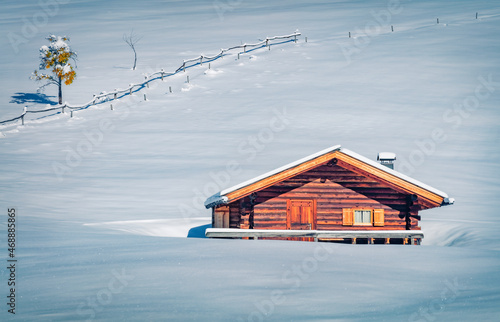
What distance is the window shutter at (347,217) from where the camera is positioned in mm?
22062

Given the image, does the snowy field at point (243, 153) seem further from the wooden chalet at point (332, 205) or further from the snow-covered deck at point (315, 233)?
the wooden chalet at point (332, 205)

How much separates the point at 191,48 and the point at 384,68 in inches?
967

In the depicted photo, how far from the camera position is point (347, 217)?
22.1 meters

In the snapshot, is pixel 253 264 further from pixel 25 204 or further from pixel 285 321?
pixel 25 204

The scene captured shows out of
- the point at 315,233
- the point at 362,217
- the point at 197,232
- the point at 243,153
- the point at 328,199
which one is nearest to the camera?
the point at 315,233

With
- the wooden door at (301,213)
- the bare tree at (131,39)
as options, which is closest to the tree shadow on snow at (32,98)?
the bare tree at (131,39)

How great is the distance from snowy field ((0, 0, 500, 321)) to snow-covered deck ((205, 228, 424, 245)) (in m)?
1.37

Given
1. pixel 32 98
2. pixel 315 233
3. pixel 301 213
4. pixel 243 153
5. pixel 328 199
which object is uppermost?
pixel 32 98

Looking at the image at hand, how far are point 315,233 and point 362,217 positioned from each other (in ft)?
7.06

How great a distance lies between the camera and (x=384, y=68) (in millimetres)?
55125

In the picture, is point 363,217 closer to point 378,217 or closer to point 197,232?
point 378,217

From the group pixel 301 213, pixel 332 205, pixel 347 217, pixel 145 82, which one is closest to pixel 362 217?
pixel 347 217

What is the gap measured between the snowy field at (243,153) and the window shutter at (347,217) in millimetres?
2527

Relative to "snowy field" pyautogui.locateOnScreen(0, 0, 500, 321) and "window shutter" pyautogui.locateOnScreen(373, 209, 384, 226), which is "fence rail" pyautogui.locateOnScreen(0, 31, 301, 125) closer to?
"snowy field" pyautogui.locateOnScreen(0, 0, 500, 321)
